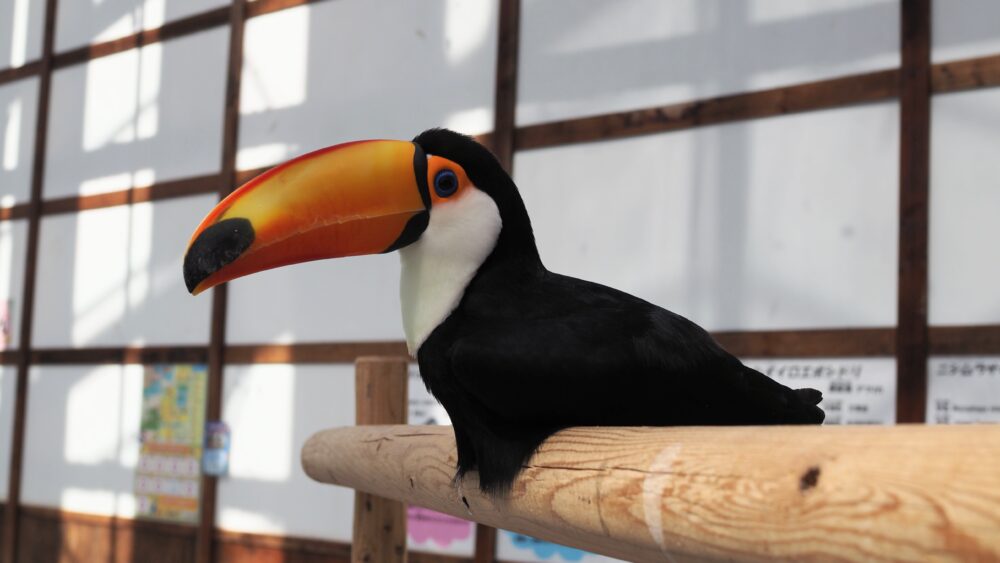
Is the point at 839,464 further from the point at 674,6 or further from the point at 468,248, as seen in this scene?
the point at 674,6

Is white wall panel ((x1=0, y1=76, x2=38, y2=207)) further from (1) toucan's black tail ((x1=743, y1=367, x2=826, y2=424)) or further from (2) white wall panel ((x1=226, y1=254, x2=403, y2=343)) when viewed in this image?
(1) toucan's black tail ((x1=743, y1=367, x2=826, y2=424))

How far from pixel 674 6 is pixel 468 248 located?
251 centimetres

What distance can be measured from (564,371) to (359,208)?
357 millimetres

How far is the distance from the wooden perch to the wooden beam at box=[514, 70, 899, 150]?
2379 mm

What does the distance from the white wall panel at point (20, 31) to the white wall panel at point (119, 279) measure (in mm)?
1118

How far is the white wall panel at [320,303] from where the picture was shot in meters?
4.25

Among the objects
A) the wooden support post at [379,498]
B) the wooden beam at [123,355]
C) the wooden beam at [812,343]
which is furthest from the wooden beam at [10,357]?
the wooden support post at [379,498]

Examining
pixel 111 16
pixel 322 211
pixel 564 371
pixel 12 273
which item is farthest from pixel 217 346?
pixel 564 371

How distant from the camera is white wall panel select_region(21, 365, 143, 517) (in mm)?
5234

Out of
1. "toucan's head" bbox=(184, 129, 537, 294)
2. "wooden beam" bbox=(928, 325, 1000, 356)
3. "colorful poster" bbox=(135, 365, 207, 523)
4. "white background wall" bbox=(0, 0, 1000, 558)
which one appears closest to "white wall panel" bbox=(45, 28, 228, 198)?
"white background wall" bbox=(0, 0, 1000, 558)

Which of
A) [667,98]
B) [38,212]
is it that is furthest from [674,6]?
[38,212]

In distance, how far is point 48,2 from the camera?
19.3 feet

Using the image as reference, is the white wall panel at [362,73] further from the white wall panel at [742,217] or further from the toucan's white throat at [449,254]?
the toucan's white throat at [449,254]

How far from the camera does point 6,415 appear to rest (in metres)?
5.87
